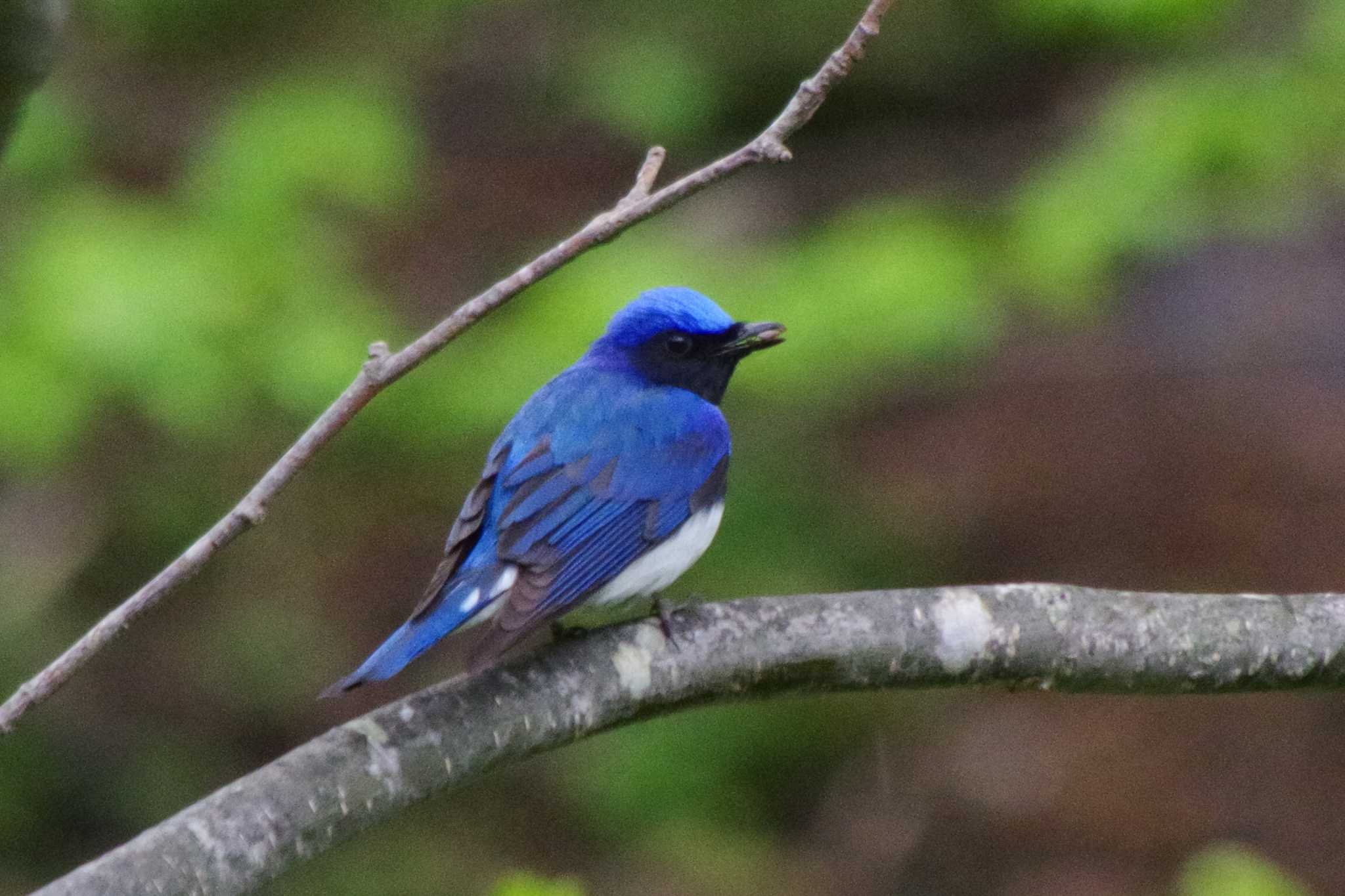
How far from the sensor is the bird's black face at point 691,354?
3.78 m

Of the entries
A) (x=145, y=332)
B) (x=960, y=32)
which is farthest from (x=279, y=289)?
(x=960, y=32)

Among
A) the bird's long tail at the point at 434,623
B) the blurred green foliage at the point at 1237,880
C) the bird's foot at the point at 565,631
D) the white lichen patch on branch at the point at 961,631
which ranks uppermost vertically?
the bird's long tail at the point at 434,623

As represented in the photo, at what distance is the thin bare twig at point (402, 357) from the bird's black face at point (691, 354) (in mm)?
1263

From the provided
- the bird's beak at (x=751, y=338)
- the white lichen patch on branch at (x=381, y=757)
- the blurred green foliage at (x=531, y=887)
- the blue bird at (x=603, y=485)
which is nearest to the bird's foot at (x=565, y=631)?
the blue bird at (x=603, y=485)

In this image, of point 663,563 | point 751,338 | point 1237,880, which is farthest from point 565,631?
point 1237,880

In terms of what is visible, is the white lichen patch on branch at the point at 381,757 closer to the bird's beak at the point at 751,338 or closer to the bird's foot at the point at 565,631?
the bird's foot at the point at 565,631

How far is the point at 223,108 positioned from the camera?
7102mm

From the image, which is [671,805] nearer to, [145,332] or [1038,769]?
[1038,769]

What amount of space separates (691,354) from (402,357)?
158cm

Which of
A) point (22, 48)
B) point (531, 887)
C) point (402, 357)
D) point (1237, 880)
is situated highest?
point (22, 48)

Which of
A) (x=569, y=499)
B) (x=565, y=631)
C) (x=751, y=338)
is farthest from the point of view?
(x=751, y=338)

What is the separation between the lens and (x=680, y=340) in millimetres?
3787

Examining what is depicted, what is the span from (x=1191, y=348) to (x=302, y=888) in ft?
18.0

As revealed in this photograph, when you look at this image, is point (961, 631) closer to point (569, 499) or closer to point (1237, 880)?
point (1237, 880)
